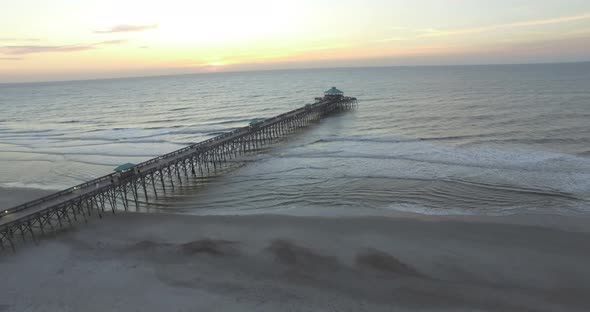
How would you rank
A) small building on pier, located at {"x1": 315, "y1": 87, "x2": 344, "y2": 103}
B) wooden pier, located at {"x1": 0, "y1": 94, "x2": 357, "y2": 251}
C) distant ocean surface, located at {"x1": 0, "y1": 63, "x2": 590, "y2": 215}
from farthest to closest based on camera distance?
small building on pier, located at {"x1": 315, "y1": 87, "x2": 344, "y2": 103} < distant ocean surface, located at {"x1": 0, "y1": 63, "x2": 590, "y2": 215} < wooden pier, located at {"x1": 0, "y1": 94, "x2": 357, "y2": 251}

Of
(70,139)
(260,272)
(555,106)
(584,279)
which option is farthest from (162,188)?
(555,106)

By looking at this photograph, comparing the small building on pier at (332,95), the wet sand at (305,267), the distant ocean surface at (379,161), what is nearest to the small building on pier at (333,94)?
the small building on pier at (332,95)

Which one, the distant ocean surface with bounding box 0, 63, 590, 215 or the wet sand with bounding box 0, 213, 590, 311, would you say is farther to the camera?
the distant ocean surface with bounding box 0, 63, 590, 215

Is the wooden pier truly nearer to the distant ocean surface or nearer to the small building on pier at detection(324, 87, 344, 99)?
the distant ocean surface

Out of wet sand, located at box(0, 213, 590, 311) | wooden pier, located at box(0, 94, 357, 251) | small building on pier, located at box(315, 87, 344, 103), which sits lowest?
wet sand, located at box(0, 213, 590, 311)

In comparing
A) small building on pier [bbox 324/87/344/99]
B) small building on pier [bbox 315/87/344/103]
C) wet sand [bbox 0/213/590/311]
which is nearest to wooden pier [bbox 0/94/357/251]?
wet sand [bbox 0/213/590/311]

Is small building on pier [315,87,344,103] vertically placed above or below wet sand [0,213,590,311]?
above

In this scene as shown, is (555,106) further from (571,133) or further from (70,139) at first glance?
(70,139)
